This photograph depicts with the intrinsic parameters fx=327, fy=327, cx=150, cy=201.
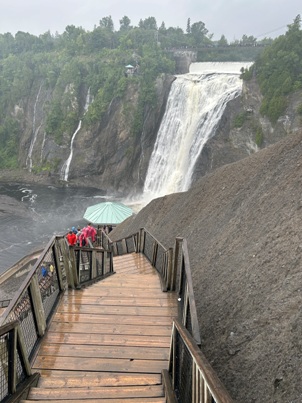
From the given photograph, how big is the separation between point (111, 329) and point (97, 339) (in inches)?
11.8

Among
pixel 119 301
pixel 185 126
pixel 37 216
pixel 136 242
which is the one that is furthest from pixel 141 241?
pixel 37 216

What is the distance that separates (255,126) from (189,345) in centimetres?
2626

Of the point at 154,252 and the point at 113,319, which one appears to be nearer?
the point at 113,319

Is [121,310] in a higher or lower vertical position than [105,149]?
higher

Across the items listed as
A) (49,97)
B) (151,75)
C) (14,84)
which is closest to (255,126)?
(151,75)

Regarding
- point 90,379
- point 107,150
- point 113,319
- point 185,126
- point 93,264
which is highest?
point 90,379

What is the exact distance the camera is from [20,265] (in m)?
19.3

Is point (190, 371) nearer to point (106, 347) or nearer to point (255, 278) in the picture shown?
point (106, 347)

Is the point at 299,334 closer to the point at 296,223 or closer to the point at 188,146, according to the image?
the point at 296,223

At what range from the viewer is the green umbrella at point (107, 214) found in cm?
1856

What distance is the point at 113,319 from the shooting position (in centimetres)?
504

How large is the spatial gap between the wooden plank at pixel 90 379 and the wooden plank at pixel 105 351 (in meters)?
0.32

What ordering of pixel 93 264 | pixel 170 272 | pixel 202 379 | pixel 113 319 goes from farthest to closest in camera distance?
pixel 93 264 → pixel 170 272 → pixel 113 319 → pixel 202 379

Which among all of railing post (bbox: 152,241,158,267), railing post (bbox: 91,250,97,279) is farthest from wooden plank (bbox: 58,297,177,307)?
railing post (bbox: 152,241,158,267)
